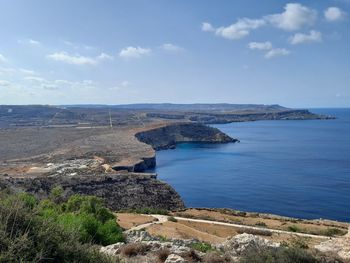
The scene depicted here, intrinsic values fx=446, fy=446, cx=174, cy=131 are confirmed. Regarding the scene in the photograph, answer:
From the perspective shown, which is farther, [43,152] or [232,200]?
[43,152]

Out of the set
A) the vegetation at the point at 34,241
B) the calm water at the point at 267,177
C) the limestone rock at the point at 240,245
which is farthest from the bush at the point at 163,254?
the calm water at the point at 267,177

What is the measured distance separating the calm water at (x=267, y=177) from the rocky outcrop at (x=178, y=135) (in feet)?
36.8

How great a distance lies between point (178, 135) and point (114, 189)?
90.7 m

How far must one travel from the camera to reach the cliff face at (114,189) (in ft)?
174

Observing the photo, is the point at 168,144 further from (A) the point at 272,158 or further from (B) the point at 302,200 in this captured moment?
(B) the point at 302,200

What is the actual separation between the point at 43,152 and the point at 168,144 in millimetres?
44170

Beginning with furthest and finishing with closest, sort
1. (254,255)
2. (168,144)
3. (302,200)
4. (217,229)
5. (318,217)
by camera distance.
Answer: (168,144)
(302,200)
(318,217)
(217,229)
(254,255)

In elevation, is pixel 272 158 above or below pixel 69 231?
below

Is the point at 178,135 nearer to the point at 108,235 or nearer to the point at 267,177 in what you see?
the point at 267,177

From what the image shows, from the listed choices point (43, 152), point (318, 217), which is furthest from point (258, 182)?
point (43, 152)

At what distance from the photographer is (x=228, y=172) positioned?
8162 cm

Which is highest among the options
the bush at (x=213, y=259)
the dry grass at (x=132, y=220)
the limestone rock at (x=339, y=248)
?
the bush at (x=213, y=259)

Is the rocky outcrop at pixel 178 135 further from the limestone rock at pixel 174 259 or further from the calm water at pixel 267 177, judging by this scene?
the limestone rock at pixel 174 259

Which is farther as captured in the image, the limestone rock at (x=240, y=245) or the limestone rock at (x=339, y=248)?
the limestone rock at (x=339, y=248)
